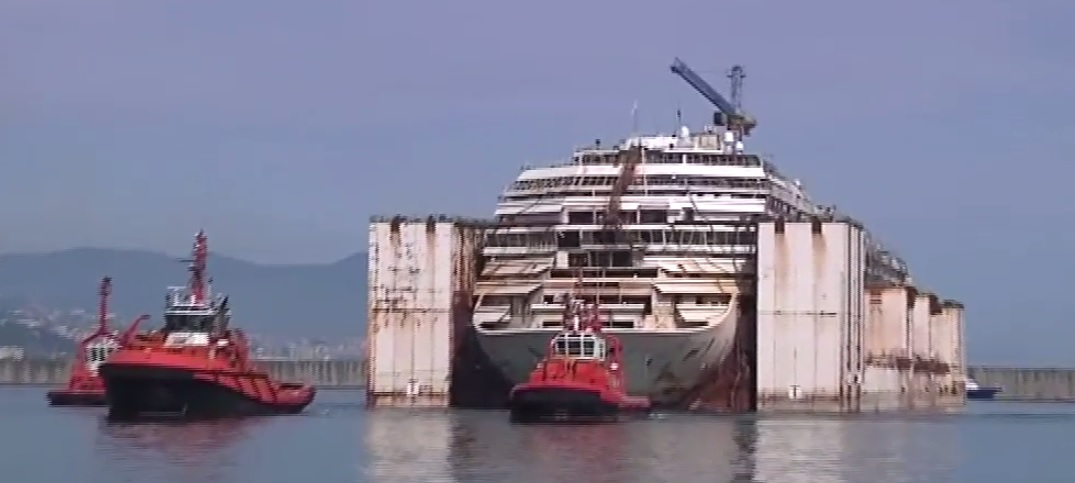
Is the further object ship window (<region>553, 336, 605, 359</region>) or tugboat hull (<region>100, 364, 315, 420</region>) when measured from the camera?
tugboat hull (<region>100, 364, 315, 420</region>)

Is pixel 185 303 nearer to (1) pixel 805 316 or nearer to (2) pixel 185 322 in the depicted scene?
(2) pixel 185 322

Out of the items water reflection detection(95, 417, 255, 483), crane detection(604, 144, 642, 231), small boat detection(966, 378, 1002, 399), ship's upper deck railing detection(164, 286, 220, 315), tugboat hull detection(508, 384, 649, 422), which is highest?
crane detection(604, 144, 642, 231)

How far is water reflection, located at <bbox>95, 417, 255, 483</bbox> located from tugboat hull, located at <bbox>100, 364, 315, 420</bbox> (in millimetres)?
961

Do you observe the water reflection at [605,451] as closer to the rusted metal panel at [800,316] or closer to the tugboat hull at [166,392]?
the rusted metal panel at [800,316]

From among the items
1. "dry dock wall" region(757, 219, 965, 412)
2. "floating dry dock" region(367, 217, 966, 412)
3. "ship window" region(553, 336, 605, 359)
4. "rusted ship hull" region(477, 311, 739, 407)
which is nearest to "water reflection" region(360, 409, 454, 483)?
"floating dry dock" region(367, 217, 966, 412)

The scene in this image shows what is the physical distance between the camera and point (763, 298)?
75125 millimetres

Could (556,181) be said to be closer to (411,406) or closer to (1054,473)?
(411,406)

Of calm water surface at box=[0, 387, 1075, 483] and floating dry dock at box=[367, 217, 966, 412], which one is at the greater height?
floating dry dock at box=[367, 217, 966, 412]

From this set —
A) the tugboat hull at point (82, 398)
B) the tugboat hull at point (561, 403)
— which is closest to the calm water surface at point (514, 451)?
the tugboat hull at point (561, 403)

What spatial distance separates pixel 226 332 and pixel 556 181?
14.2m

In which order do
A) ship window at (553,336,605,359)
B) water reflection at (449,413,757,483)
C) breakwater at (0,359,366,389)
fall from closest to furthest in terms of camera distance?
water reflection at (449,413,757,483)
ship window at (553,336,605,359)
breakwater at (0,359,366,389)

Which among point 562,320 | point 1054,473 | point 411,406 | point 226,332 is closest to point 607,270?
point 562,320

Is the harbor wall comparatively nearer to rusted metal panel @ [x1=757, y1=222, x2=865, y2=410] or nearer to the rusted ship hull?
the rusted ship hull

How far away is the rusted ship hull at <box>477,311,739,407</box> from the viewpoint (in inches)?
2876
